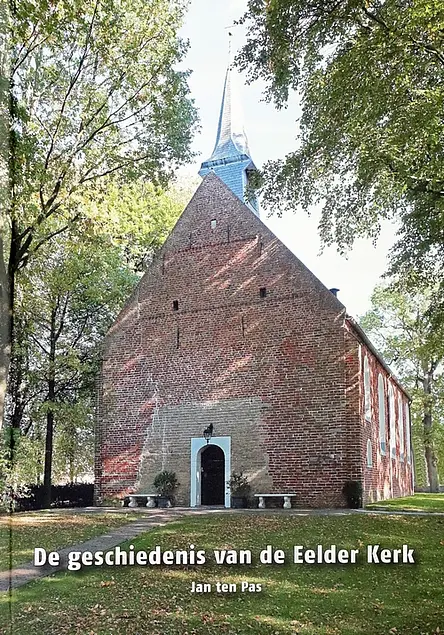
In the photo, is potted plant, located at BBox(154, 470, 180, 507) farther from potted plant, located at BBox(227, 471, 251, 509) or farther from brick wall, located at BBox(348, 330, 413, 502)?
brick wall, located at BBox(348, 330, 413, 502)

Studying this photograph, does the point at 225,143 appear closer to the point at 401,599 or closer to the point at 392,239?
the point at 392,239

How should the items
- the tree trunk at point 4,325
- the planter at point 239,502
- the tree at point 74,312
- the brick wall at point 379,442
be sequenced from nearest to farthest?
the tree trunk at point 4,325, the tree at point 74,312, the planter at point 239,502, the brick wall at point 379,442

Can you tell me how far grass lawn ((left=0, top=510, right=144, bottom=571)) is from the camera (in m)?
3.35

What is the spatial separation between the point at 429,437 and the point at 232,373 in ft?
13.0

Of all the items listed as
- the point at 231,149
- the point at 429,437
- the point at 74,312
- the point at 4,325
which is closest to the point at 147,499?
the point at 74,312

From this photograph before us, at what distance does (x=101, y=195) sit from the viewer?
4.22 metres

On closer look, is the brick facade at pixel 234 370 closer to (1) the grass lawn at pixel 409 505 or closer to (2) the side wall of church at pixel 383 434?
(2) the side wall of church at pixel 383 434

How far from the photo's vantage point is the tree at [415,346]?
5230 millimetres

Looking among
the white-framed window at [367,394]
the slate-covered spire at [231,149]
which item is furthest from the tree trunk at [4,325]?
the white-framed window at [367,394]

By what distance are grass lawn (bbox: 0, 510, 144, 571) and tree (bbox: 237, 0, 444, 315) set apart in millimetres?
2699

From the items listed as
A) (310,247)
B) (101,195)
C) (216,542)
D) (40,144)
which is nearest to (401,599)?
(216,542)

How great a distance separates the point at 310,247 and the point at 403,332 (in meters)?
1.99

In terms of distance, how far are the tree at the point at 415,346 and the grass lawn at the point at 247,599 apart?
7.90 feet

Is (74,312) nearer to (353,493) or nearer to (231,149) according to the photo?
(231,149)
